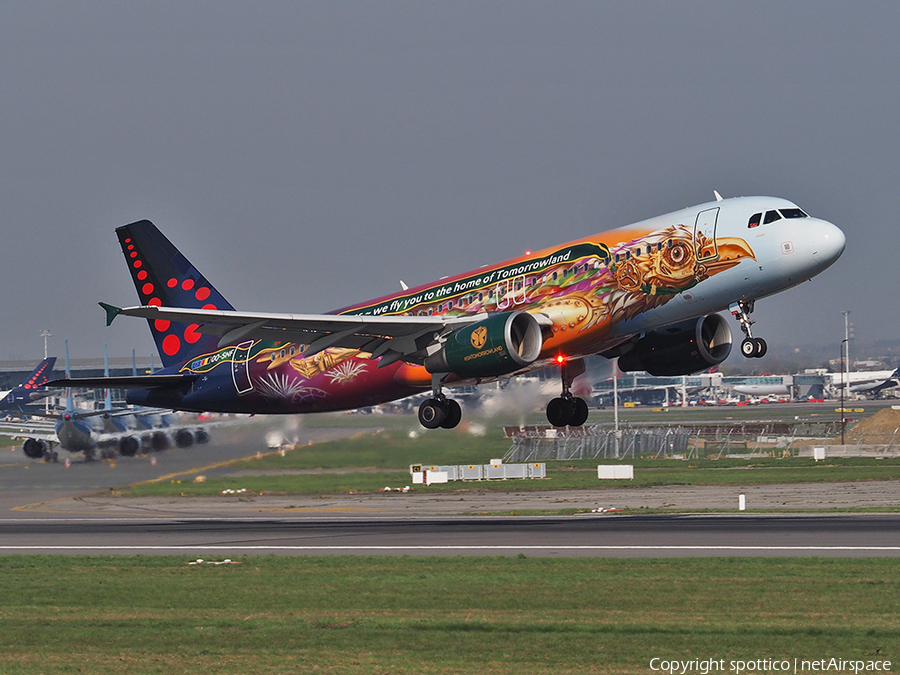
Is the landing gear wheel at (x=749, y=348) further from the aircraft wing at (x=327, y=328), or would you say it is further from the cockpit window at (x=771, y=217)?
the aircraft wing at (x=327, y=328)

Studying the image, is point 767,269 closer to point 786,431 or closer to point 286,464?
point 286,464

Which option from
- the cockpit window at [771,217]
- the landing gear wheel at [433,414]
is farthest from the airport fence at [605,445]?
the cockpit window at [771,217]

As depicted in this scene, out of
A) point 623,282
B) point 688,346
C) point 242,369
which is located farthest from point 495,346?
point 242,369

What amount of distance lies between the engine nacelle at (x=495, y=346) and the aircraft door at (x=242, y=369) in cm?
1073

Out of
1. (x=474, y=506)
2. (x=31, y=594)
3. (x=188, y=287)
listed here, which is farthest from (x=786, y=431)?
(x=31, y=594)

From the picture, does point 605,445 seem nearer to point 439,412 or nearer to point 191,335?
point 191,335

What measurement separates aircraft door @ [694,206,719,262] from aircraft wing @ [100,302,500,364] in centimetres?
775

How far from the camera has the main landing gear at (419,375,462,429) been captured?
134 feet

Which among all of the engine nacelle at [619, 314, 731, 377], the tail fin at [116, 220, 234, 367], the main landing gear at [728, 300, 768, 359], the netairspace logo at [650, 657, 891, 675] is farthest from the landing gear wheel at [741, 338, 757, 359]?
the tail fin at [116, 220, 234, 367]

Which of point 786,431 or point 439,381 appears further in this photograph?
point 786,431

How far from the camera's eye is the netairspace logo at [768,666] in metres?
18.4

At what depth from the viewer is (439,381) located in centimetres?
4028

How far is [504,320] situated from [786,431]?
7954cm

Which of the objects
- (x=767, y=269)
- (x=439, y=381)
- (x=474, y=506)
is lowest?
(x=474, y=506)
